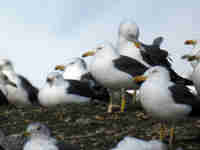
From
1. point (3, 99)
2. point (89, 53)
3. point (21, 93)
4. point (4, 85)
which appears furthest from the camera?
point (4, 85)

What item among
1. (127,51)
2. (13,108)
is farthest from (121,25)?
(13,108)


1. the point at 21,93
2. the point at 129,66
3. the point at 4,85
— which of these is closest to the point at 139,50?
the point at 129,66

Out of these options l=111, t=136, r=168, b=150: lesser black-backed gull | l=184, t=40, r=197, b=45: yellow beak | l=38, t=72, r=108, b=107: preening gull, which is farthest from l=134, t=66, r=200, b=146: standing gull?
l=184, t=40, r=197, b=45: yellow beak

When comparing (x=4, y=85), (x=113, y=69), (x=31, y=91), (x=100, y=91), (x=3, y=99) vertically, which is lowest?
(x=3, y=99)

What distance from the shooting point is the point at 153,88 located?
27.2 ft

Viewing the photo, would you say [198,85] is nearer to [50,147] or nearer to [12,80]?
[50,147]

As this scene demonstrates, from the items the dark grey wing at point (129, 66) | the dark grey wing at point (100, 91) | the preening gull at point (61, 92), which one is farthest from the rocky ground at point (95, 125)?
the dark grey wing at point (129, 66)

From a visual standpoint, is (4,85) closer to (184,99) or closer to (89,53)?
(89,53)

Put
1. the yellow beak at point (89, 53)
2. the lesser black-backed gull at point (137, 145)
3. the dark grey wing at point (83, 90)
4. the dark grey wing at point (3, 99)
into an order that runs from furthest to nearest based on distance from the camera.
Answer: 1. the dark grey wing at point (3, 99)
2. the yellow beak at point (89, 53)
3. the dark grey wing at point (83, 90)
4. the lesser black-backed gull at point (137, 145)

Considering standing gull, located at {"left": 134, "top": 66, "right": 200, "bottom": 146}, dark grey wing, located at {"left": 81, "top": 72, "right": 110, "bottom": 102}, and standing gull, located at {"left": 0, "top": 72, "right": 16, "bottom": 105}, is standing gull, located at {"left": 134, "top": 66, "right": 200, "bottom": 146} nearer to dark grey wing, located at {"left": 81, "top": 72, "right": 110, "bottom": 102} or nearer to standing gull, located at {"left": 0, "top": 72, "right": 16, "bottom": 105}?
dark grey wing, located at {"left": 81, "top": 72, "right": 110, "bottom": 102}

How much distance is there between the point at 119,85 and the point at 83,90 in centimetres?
102

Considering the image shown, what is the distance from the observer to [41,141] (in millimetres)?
7445

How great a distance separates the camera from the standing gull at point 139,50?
11977mm

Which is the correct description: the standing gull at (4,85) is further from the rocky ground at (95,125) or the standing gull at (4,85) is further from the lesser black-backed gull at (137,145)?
the lesser black-backed gull at (137,145)
